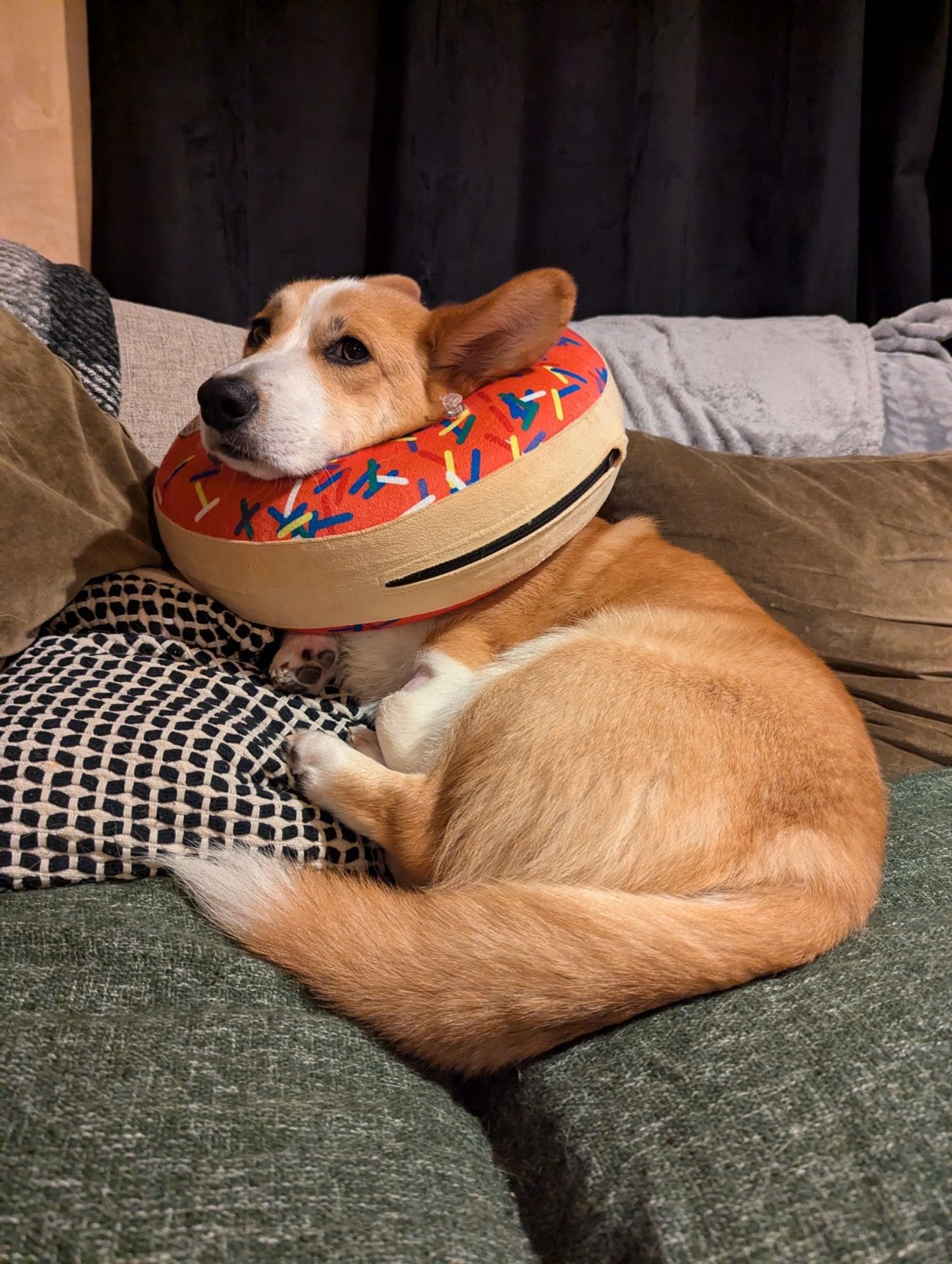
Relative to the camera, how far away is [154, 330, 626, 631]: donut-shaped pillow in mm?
1303

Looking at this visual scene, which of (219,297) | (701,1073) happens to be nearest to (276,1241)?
(701,1073)

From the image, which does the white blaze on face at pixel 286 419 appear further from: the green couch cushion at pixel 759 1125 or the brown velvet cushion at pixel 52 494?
the green couch cushion at pixel 759 1125

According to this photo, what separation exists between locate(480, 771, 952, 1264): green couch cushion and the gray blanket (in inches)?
57.3

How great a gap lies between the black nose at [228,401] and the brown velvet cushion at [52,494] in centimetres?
32

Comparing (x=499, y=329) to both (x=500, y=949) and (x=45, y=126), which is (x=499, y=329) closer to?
(x=500, y=949)

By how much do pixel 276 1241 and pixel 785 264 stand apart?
10.4ft

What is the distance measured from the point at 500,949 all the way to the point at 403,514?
68cm

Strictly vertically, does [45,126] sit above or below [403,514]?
above

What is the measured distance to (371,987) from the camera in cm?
94

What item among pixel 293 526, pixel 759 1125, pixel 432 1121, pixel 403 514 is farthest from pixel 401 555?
pixel 759 1125

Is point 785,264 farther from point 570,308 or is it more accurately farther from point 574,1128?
point 574,1128

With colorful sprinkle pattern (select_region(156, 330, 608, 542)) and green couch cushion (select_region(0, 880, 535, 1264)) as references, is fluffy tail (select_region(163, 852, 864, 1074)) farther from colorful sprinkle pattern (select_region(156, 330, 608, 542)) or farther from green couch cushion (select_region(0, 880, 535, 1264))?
colorful sprinkle pattern (select_region(156, 330, 608, 542))

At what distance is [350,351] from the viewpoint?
149 cm

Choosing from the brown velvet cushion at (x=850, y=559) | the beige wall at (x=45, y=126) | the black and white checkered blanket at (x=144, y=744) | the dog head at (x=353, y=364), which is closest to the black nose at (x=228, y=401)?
the dog head at (x=353, y=364)
